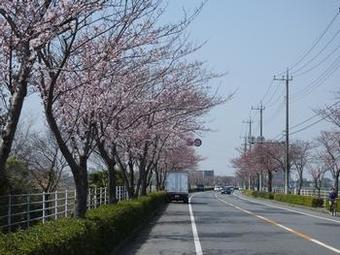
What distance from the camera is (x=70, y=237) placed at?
30.4 feet

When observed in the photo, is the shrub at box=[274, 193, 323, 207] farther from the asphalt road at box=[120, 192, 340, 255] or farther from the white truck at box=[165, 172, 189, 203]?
the asphalt road at box=[120, 192, 340, 255]

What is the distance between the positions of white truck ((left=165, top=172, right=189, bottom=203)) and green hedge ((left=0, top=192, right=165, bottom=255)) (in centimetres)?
3764

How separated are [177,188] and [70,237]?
151ft

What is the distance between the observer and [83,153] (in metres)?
16.7

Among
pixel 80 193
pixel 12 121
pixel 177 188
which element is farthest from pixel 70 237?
pixel 177 188

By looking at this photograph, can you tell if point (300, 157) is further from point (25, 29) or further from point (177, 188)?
point (25, 29)

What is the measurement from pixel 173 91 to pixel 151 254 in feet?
34.6

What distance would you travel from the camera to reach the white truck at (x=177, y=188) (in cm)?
5428

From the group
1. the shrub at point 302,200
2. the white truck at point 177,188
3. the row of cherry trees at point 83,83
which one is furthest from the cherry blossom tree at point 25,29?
the white truck at point 177,188

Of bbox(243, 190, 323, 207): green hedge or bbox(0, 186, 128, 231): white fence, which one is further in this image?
bbox(243, 190, 323, 207): green hedge

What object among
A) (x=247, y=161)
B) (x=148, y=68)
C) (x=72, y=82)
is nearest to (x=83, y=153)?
(x=72, y=82)

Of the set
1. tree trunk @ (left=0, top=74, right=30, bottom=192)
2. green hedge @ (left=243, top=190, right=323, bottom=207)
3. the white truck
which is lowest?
green hedge @ (left=243, top=190, right=323, bottom=207)

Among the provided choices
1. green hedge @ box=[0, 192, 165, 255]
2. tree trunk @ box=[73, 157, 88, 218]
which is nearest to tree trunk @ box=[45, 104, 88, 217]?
Result: tree trunk @ box=[73, 157, 88, 218]

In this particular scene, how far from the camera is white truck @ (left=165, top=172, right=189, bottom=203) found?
54281 millimetres
